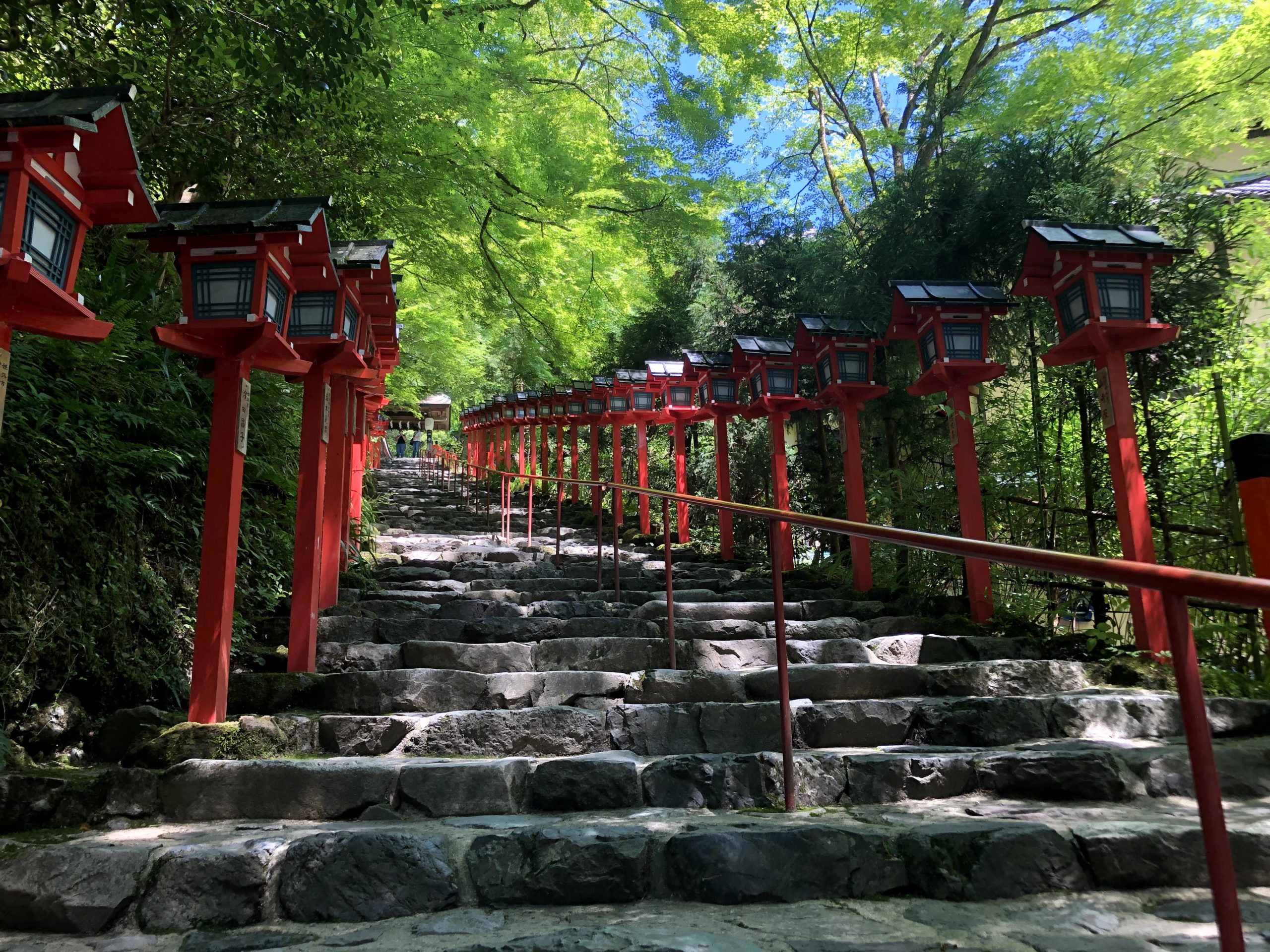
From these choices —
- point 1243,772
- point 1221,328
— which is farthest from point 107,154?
point 1221,328

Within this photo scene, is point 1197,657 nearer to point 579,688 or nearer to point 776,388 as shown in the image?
point 579,688

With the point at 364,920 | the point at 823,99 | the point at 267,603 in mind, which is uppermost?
the point at 823,99

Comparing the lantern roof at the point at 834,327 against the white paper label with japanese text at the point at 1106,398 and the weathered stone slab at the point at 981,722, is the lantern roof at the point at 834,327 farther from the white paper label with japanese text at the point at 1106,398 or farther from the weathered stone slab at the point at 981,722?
the weathered stone slab at the point at 981,722

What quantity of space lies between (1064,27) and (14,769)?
13770 mm

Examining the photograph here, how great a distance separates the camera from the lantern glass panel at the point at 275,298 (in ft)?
12.2

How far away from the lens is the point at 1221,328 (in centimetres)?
577

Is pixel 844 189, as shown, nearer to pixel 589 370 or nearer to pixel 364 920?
pixel 589 370

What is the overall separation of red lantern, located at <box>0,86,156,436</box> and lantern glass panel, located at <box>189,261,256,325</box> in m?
0.67

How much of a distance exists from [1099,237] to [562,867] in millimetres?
A: 4768

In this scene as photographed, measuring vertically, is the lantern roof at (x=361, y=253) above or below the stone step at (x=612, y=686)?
above

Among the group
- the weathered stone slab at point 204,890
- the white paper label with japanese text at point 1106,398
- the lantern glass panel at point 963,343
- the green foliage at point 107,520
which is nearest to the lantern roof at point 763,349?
the lantern glass panel at point 963,343

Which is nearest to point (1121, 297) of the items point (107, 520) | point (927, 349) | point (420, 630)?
point (927, 349)

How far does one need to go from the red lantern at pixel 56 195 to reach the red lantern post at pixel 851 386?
220 inches

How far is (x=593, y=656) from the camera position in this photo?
15.7ft
